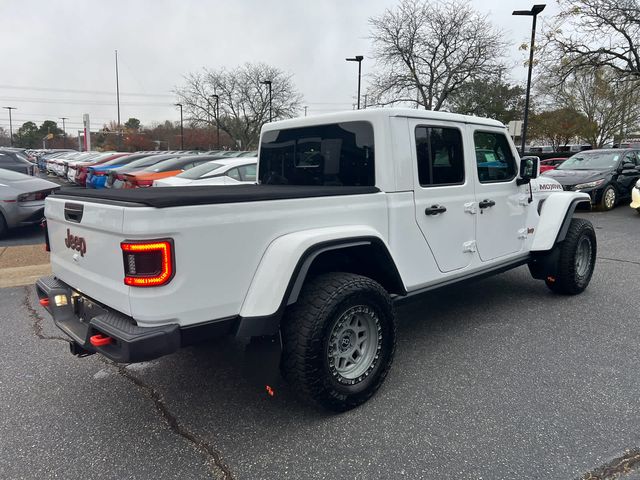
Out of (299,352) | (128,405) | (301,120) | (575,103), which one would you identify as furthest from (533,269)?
(575,103)

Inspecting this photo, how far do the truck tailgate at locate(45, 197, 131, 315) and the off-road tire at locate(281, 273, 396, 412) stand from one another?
36.1 inches

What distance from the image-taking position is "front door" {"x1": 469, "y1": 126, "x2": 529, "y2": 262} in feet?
12.9

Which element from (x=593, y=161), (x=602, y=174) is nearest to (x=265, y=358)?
(x=602, y=174)

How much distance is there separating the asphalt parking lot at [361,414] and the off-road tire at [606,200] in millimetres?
9010

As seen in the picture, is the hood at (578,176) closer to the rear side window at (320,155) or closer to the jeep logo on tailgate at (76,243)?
the rear side window at (320,155)

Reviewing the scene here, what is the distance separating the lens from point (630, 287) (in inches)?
213

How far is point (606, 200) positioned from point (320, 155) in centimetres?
1118

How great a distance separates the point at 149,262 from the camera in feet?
7.07

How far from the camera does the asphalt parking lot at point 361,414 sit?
7.85ft

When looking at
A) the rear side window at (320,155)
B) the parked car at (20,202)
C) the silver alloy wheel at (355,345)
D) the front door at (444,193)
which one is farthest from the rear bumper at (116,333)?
the parked car at (20,202)

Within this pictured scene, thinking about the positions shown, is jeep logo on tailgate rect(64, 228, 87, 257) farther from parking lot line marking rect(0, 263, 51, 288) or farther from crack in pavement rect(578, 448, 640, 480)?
parking lot line marking rect(0, 263, 51, 288)

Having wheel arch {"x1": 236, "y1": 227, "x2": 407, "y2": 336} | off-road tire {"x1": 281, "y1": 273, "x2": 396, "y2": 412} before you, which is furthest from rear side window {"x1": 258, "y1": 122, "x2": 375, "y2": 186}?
off-road tire {"x1": 281, "y1": 273, "x2": 396, "y2": 412}

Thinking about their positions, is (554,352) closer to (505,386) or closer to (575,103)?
(505,386)

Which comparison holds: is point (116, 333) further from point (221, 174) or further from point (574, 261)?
point (221, 174)
